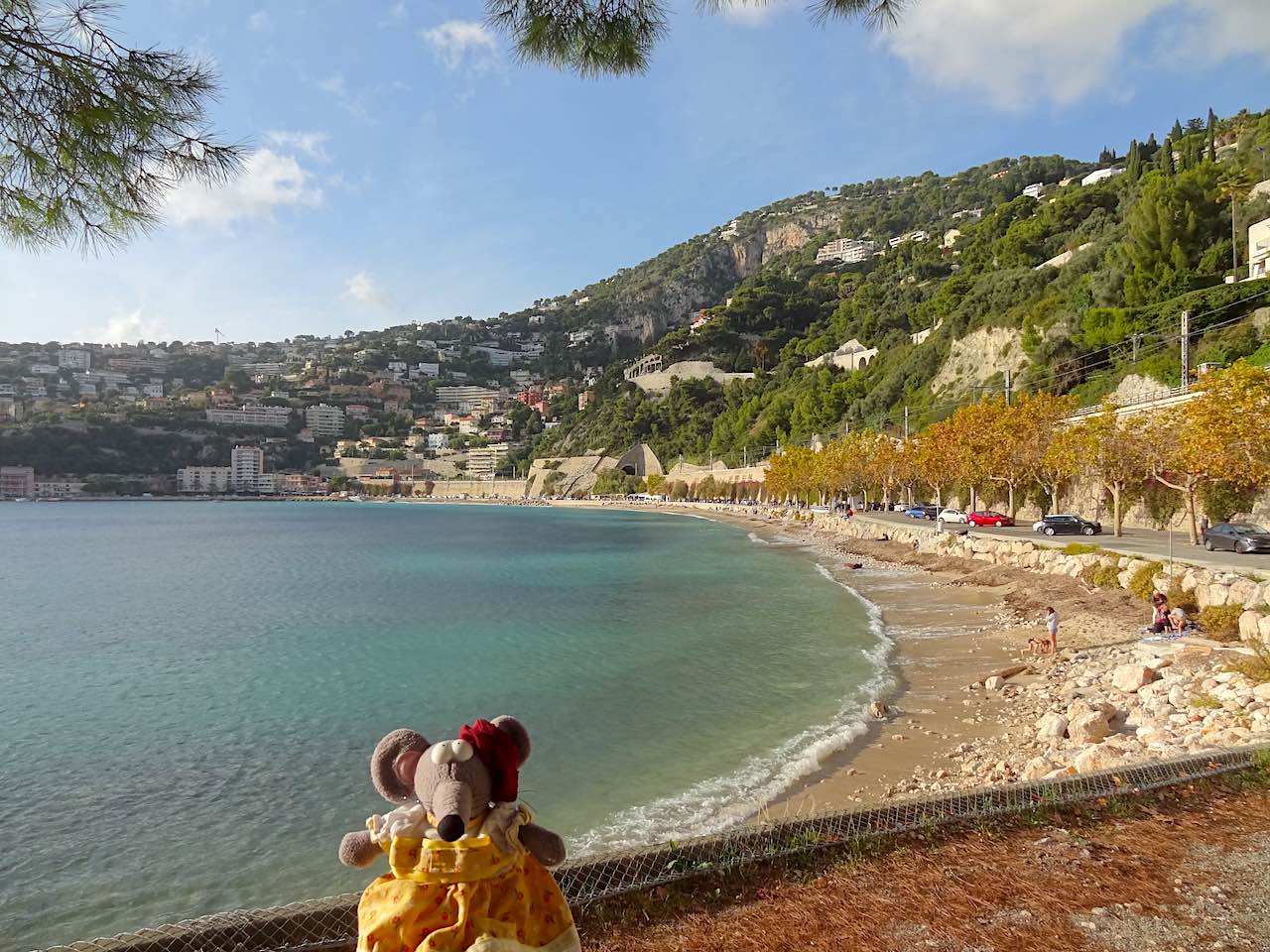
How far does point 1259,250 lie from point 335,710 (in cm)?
4740

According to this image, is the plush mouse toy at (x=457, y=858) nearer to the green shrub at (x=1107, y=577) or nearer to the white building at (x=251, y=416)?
the green shrub at (x=1107, y=577)

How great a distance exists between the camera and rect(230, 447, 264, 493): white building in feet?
527

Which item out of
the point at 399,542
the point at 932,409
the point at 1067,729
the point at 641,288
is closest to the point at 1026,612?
the point at 1067,729

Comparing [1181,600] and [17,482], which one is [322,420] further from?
[1181,600]

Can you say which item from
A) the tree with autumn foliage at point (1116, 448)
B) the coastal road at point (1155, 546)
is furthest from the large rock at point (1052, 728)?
the tree with autumn foliage at point (1116, 448)

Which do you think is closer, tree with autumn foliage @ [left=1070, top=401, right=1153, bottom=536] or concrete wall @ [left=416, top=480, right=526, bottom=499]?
tree with autumn foliage @ [left=1070, top=401, right=1153, bottom=536]

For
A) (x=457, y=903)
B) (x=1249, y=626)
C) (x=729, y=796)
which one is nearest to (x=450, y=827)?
(x=457, y=903)

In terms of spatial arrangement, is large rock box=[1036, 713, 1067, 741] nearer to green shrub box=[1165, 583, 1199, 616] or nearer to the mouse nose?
green shrub box=[1165, 583, 1199, 616]

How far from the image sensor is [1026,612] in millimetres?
17516

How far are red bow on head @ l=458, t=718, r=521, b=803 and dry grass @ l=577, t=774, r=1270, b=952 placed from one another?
184cm

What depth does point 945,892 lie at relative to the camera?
12.4 feet

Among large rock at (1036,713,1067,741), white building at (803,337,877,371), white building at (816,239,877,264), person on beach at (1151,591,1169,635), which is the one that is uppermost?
white building at (816,239,877,264)

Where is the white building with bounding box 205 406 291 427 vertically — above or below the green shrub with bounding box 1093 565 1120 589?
above

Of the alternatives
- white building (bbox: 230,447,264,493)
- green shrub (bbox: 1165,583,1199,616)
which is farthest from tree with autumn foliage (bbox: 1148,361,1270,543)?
white building (bbox: 230,447,264,493)
